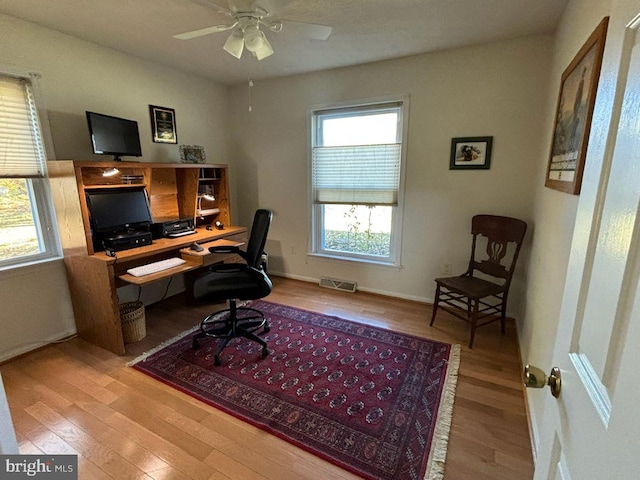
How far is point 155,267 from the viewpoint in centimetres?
239

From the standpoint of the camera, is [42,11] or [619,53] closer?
[619,53]

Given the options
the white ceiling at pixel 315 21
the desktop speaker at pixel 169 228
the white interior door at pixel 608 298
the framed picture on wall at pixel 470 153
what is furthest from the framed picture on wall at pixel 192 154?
the white interior door at pixel 608 298

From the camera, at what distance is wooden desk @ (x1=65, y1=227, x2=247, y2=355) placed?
7.31 feet

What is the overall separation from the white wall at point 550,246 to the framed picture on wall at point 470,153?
45cm

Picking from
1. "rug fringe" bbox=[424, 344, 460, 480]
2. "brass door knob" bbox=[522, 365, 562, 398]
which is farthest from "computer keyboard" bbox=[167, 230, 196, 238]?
"brass door knob" bbox=[522, 365, 562, 398]

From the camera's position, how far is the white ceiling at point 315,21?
1.96m

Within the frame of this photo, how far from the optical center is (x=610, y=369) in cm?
49

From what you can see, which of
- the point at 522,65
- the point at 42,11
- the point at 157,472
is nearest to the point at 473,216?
the point at 522,65

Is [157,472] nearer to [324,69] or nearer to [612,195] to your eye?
[612,195]

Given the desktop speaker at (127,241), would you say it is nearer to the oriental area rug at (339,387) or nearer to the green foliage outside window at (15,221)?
the green foliage outside window at (15,221)

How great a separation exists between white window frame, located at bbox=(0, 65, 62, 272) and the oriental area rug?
1175mm

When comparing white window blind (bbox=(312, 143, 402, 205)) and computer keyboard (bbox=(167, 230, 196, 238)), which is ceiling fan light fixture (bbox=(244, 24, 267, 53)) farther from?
computer keyboard (bbox=(167, 230, 196, 238))

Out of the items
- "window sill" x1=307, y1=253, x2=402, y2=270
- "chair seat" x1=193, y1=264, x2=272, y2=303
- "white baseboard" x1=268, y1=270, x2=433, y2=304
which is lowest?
"white baseboard" x1=268, y1=270, x2=433, y2=304

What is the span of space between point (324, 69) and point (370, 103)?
2.10 feet
